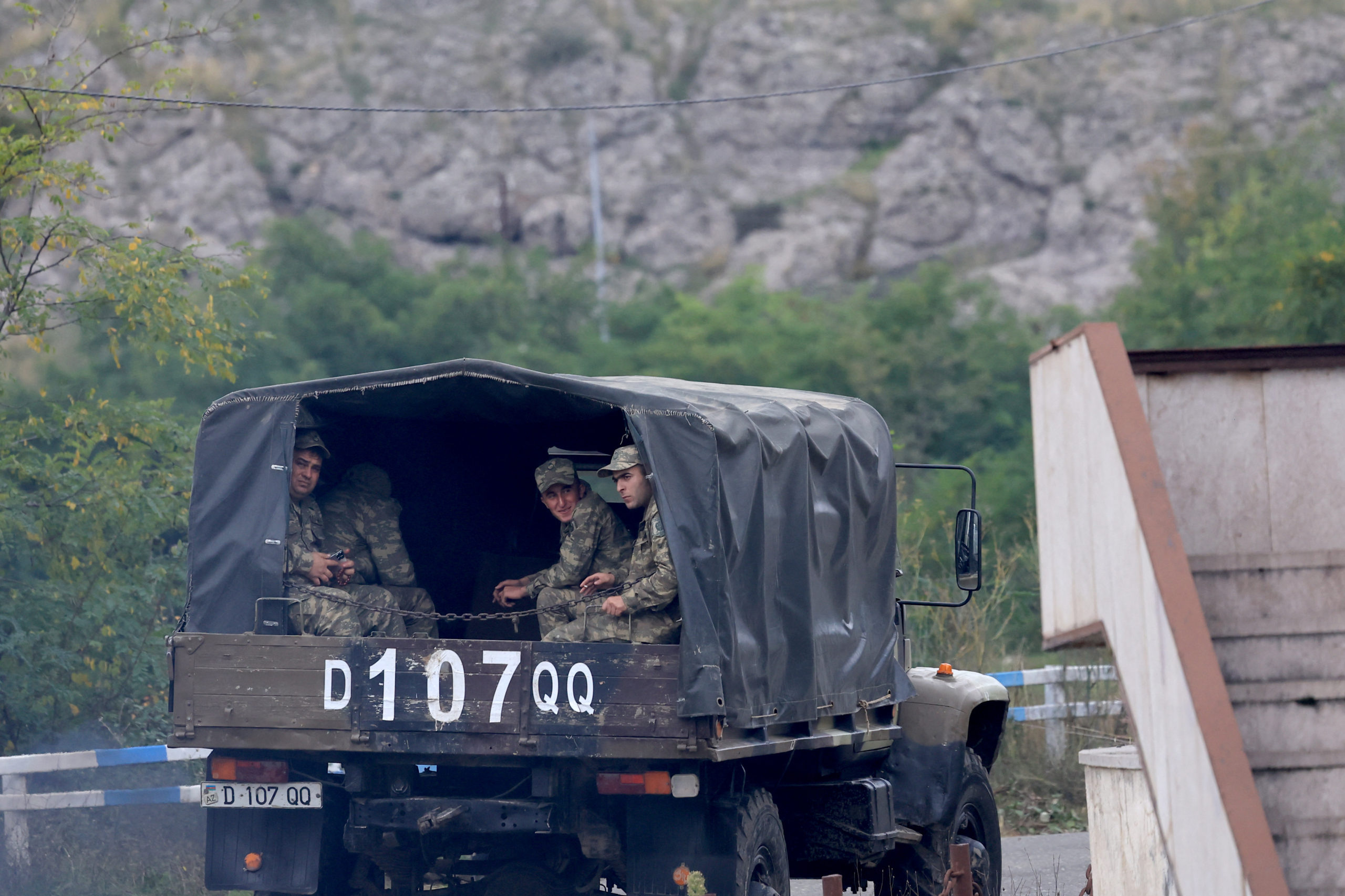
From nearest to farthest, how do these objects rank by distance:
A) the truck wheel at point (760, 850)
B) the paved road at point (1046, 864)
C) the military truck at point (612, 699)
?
the military truck at point (612, 699), the truck wheel at point (760, 850), the paved road at point (1046, 864)

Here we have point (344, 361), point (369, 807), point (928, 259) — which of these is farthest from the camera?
point (928, 259)

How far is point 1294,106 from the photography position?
62.5m

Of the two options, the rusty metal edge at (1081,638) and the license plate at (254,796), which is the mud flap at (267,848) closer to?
the license plate at (254,796)

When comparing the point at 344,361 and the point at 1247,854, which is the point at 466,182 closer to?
the point at 344,361

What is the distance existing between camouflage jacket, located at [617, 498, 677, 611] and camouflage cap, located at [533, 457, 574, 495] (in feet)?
2.86

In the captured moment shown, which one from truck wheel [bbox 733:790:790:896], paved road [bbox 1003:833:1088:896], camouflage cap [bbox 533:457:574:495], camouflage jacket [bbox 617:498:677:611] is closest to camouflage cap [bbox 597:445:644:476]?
camouflage jacket [bbox 617:498:677:611]

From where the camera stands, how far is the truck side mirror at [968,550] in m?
8.49

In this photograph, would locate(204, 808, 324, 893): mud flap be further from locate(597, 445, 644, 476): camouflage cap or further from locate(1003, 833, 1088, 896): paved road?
locate(1003, 833, 1088, 896): paved road

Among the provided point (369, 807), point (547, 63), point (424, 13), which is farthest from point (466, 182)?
point (369, 807)

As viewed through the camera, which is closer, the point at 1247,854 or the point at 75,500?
the point at 1247,854

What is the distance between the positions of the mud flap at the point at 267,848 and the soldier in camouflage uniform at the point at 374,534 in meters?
1.47

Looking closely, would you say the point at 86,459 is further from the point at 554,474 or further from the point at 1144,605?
the point at 1144,605

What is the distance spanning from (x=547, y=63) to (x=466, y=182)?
9095mm

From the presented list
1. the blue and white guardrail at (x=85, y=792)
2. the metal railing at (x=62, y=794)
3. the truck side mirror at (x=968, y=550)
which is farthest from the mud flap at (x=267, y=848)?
the truck side mirror at (x=968, y=550)
